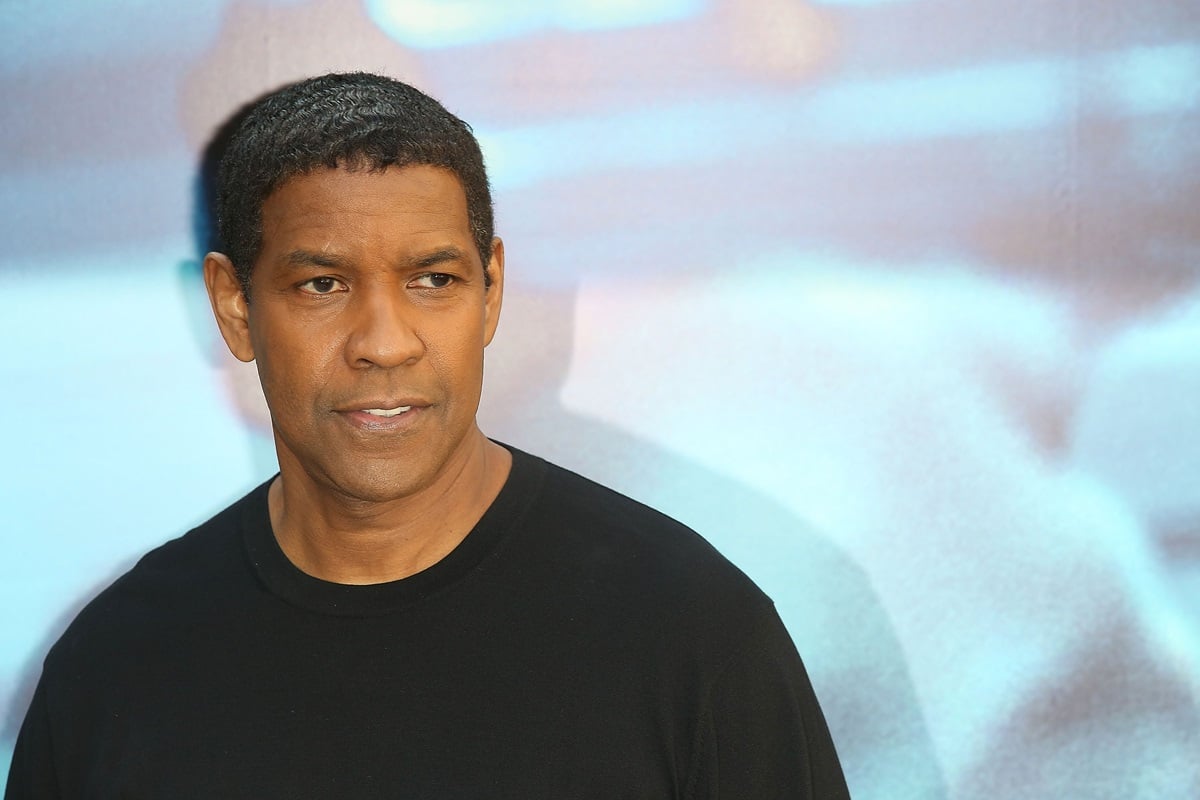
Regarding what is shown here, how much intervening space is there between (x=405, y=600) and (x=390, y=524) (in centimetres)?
8

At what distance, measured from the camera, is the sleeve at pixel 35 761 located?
4.99 feet

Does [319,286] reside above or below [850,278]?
below

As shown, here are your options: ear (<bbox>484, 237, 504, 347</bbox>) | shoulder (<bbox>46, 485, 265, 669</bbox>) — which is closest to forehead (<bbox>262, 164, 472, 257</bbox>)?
ear (<bbox>484, 237, 504, 347</bbox>)

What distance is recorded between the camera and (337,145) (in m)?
1.38

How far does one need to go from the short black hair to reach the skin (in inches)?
0.7

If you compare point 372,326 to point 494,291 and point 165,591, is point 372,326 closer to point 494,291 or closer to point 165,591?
point 494,291

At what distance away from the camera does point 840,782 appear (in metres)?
1.40

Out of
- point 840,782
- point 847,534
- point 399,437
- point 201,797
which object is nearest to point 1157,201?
point 847,534

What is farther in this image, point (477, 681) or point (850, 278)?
point (850, 278)

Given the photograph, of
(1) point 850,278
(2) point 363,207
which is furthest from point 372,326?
(1) point 850,278

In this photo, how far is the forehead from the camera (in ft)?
4.50

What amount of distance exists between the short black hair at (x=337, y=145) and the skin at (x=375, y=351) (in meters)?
0.02

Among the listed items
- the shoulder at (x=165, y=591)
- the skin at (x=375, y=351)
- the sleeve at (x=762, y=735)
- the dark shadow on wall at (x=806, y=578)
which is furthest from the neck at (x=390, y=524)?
the dark shadow on wall at (x=806, y=578)

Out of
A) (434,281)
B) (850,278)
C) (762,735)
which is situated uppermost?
(850,278)
